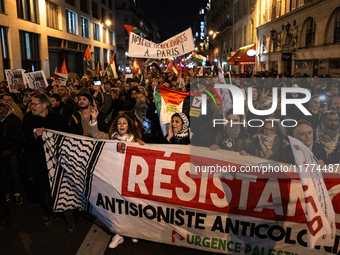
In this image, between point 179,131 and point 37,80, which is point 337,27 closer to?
point 37,80

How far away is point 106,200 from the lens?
392 centimetres

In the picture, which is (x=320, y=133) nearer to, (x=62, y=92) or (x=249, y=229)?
(x=249, y=229)

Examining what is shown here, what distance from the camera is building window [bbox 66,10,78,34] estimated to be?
101 feet

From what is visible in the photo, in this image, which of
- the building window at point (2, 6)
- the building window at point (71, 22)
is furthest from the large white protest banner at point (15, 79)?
the building window at point (71, 22)

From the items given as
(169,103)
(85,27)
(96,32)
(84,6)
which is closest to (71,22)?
(85,27)

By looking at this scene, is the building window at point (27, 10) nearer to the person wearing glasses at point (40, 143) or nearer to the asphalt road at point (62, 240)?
the person wearing glasses at point (40, 143)

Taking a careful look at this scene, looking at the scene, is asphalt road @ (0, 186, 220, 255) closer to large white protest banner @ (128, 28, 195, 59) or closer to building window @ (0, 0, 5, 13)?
large white protest banner @ (128, 28, 195, 59)

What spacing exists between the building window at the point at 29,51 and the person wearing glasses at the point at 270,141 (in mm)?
21679

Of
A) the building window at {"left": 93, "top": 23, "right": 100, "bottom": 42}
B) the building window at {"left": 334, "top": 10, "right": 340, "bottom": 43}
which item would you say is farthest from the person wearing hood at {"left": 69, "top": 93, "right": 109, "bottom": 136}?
the building window at {"left": 93, "top": 23, "right": 100, "bottom": 42}

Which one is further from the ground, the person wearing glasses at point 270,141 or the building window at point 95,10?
the building window at point 95,10

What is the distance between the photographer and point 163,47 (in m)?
9.28

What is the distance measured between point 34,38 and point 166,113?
73.1 ft

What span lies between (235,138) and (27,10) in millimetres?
23070

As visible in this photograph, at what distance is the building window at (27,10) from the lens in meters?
21.6
